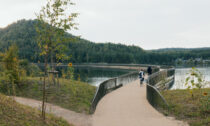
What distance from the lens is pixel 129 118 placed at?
9609mm

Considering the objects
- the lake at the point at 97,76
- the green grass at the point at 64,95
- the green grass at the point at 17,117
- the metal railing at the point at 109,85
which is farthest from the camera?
the lake at the point at 97,76

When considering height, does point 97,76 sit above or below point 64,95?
below

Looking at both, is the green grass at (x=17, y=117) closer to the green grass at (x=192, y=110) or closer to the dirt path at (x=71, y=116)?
the dirt path at (x=71, y=116)

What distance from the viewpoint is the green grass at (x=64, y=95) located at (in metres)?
11.9

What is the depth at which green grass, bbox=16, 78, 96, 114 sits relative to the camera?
1187cm

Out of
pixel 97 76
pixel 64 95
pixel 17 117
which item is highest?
pixel 17 117

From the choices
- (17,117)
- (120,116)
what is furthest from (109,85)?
(17,117)

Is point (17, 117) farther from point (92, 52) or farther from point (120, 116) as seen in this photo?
point (92, 52)

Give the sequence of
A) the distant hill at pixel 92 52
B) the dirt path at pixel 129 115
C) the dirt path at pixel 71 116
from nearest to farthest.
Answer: the dirt path at pixel 129 115 → the dirt path at pixel 71 116 → the distant hill at pixel 92 52

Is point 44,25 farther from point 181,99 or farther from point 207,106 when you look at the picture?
point 181,99

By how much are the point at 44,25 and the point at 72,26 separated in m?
0.95

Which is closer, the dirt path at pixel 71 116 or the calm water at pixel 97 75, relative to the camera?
the dirt path at pixel 71 116

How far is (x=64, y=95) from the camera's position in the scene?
13195 millimetres

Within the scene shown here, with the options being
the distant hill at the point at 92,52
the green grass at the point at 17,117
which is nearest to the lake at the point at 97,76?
the green grass at the point at 17,117
